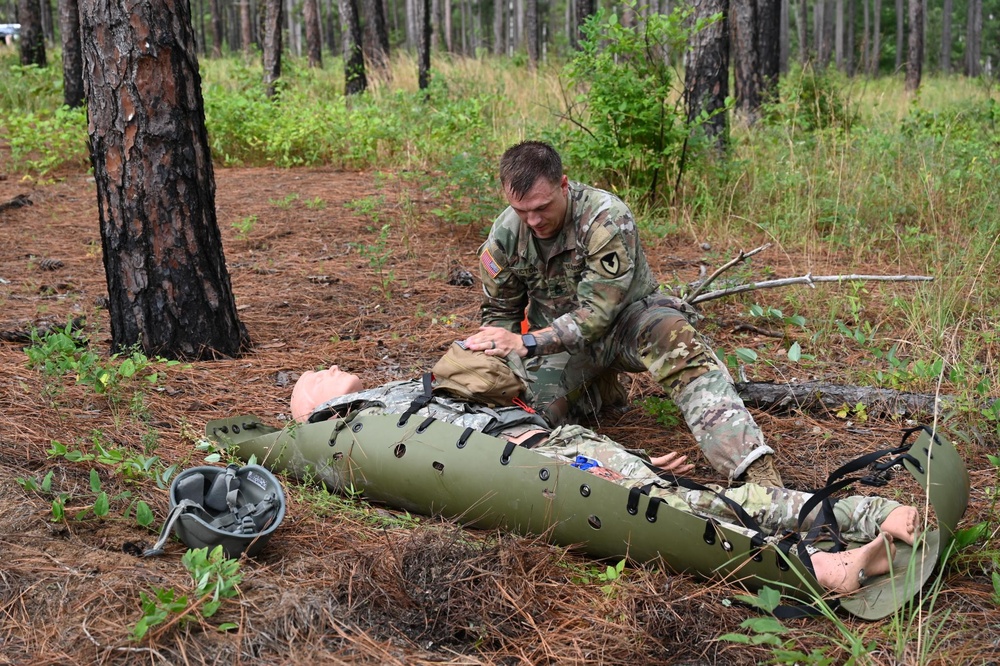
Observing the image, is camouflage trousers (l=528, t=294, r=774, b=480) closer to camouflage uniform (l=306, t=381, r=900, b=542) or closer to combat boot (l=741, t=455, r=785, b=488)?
combat boot (l=741, t=455, r=785, b=488)

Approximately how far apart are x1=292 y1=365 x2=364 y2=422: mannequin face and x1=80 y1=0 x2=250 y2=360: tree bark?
93cm

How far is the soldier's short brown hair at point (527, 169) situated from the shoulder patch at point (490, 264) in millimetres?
465

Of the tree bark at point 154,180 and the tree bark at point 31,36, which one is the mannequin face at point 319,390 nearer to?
the tree bark at point 154,180

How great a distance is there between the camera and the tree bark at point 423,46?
41.8ft

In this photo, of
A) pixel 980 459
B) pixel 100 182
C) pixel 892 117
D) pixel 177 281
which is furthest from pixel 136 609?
pixel 892 117

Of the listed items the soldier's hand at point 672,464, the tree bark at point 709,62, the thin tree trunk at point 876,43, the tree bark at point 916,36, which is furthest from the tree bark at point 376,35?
the tree bark at point 916,36

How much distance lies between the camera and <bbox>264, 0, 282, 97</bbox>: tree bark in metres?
11.8

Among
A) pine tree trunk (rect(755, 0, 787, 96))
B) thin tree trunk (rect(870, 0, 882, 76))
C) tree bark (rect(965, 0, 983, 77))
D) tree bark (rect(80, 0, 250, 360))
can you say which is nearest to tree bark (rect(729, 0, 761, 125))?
thin tree trunk (rect(870, 0, 882, 76))

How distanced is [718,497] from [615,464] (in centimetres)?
36

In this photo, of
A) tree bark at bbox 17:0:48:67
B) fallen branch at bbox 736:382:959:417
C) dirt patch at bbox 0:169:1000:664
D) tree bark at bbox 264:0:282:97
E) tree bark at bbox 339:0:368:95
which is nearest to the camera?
dirt patch at bbox 0:169:1000:664

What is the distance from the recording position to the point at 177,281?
4.00m

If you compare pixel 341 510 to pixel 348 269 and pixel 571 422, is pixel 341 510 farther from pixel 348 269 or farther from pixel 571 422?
pixel 348 269

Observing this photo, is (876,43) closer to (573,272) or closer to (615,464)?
(573,272)

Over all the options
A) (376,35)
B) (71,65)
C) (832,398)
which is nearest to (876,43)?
(376,35)
